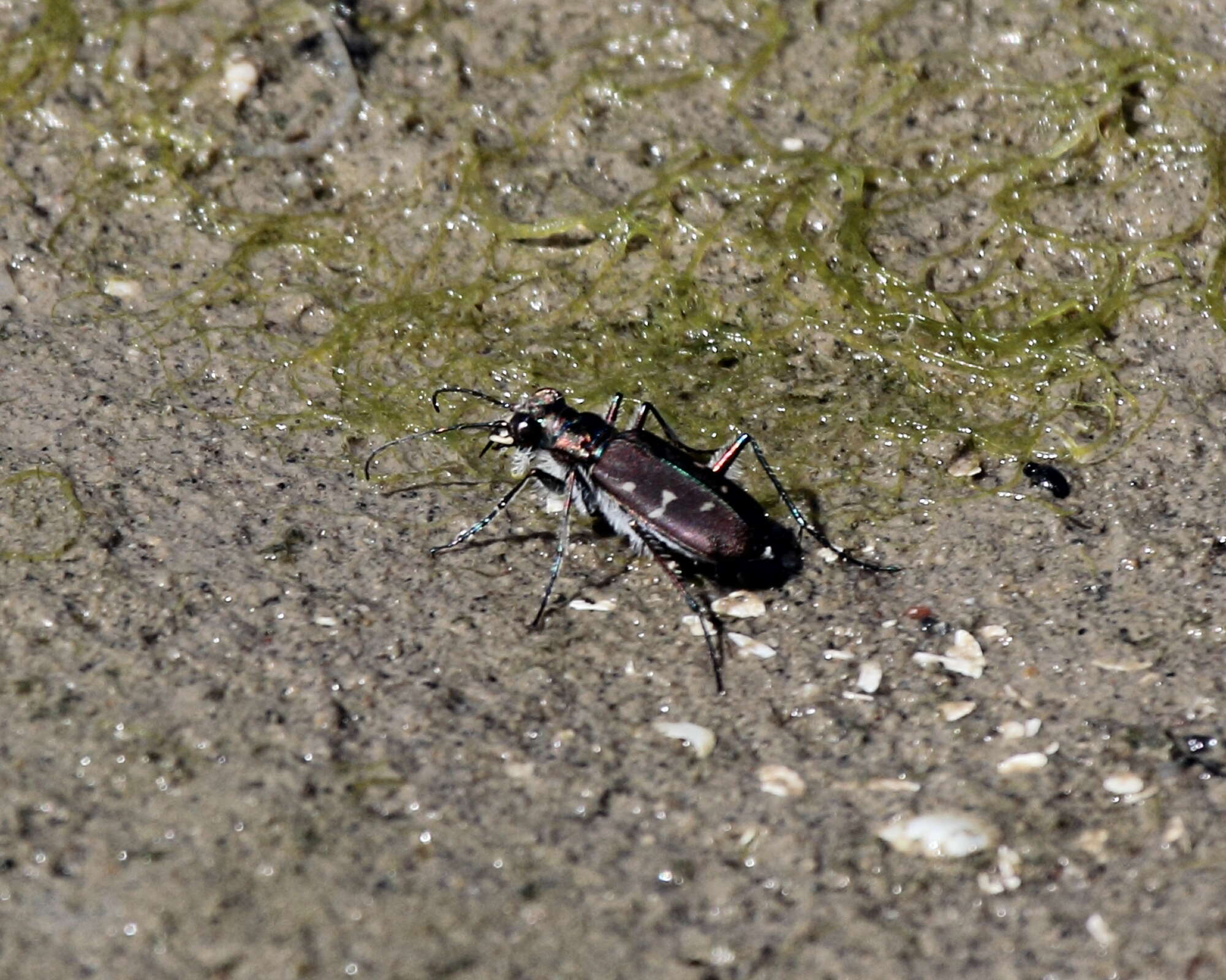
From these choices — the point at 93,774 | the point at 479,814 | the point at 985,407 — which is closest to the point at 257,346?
the point at 93,774

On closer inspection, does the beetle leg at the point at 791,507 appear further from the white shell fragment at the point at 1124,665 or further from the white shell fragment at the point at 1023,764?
the white shell fragment at the point at 1023,764

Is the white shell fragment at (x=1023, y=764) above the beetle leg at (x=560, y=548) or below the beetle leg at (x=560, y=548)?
above

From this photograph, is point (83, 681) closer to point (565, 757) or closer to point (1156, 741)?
point (565, 757)

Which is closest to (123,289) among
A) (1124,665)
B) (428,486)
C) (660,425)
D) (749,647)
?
(428,486)

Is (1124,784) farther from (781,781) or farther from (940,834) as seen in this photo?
(781,781)

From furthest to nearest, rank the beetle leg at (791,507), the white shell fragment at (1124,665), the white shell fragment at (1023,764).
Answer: the beetle leg at (791,507) → the white shell fragment at (1124,665) → the white shell fragment at (1023,764)

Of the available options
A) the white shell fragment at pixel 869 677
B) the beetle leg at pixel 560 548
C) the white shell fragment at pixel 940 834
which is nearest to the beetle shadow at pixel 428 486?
→ the beetle leg at pixel 560 548

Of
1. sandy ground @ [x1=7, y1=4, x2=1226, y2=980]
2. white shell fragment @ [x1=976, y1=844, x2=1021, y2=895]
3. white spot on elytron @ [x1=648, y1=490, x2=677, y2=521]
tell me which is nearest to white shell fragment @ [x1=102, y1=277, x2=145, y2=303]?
sandy ground @ [x1=7, y1=4, x2=1226, y2=980]
